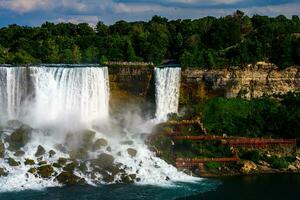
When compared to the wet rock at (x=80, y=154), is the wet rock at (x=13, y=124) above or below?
above

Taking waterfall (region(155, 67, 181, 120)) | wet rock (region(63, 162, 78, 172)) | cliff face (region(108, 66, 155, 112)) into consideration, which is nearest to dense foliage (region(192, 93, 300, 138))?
waterfall (region(155, 67, 181, 120))

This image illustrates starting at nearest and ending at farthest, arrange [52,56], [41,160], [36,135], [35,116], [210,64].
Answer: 1. [41,160]
2. [36,135]
3. [35,116]
4. [210,64]
5. [52,56]

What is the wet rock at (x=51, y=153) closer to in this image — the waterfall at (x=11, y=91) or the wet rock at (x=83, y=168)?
the wet rock at (x=83, y=168)

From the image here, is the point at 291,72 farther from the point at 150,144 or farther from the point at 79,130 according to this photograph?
the point at 79,130

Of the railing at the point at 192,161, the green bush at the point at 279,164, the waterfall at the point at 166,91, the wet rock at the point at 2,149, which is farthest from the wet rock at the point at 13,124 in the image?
the green bush at the point at 279,164

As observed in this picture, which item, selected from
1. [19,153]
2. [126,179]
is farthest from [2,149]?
[126,179]

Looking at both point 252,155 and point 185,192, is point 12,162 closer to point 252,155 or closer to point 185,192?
point 185,192

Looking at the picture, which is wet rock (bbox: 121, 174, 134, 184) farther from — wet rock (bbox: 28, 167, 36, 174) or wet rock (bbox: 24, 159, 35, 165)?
wet rock (bbox: 24, 159, 35, 165)

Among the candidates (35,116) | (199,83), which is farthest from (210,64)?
(35,116)
